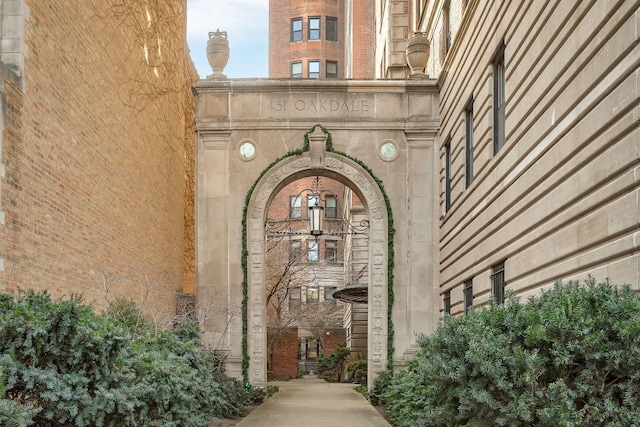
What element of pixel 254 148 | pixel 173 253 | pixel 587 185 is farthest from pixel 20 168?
pixel 173 253

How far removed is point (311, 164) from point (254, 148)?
5.52 ft

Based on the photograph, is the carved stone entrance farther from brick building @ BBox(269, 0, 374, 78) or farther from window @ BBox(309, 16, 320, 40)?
window @ BBox(309, 16, 320, 40)

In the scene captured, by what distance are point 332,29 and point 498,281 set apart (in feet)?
160

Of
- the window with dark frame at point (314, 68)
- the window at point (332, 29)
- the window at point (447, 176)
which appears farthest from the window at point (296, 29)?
the window at point (447, 176)

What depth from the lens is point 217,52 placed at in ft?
71.9

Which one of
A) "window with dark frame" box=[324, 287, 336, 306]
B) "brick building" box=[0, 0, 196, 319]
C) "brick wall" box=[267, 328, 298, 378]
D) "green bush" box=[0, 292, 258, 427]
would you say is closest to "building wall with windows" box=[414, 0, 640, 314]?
"green bush" box=[0, 292, 258, 427]

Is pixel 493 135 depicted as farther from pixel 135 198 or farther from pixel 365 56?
pixel 365 56

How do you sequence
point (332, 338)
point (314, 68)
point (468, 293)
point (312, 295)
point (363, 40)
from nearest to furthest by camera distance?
1. point (468, 293)
2. point (332, 338)
3. point (363, 40)
4. point (312, 295)
5. point (314, 68)

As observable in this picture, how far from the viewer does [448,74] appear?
19.7 metres

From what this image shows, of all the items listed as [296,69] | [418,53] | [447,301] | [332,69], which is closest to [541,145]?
[447,301]

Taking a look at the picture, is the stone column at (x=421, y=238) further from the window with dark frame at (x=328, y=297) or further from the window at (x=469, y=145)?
the window with dark frame at (x=328, y=297)

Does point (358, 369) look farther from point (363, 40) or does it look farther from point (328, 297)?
point (363, 40)

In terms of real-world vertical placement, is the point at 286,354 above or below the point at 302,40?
below

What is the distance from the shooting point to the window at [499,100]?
13.9m
